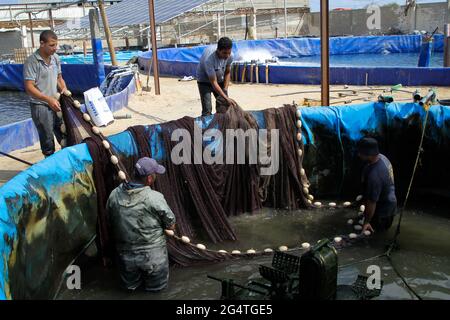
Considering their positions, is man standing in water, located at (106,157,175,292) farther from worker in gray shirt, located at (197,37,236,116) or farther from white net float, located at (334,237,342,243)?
worker in gray shirt, located at (197,37,236,116)

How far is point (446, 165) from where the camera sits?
6.83m

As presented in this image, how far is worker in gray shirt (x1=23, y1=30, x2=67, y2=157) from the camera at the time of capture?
5.93 meters

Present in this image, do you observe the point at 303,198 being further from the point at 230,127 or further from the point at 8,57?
the point at 8,57

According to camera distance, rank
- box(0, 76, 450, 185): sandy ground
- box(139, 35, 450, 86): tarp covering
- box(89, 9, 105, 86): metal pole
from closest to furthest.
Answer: box(0, 76, 450, 185): sandy ground < box(139, 35, 450, 86): tarp covering < box(89, 9, 105, 86): metal pole

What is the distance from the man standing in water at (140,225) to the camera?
4.60 metres

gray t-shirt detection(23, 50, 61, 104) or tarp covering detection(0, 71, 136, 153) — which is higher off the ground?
gray t-shirt detection(23, 50, 61, 104)

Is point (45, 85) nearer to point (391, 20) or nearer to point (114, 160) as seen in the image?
point (114, 160)

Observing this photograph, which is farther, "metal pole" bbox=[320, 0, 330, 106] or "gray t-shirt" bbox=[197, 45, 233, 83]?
"metal pole" bbox=[320, 0, 330, 106]

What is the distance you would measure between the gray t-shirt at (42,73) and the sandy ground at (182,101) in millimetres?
2069

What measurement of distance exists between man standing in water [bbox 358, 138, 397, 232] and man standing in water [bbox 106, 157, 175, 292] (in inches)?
92.8

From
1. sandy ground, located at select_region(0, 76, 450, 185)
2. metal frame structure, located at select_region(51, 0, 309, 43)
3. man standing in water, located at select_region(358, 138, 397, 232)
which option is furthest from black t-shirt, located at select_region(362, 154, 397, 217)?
metal frame structure, located at select_region(51, 0, 309, 43)

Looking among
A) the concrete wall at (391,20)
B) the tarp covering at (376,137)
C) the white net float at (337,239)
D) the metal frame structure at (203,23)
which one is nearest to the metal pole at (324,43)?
the tarp covering at (376,137)

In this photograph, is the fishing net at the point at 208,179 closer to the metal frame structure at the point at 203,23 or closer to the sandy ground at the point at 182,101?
the sandy ground at the point at 182,101

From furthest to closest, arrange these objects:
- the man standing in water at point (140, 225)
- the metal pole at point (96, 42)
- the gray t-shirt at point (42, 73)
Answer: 1. the metal pole at point (96, 42)
2. the gray t-shirt at point (42, 73)
3. the man standing in water at point (140, 225)
